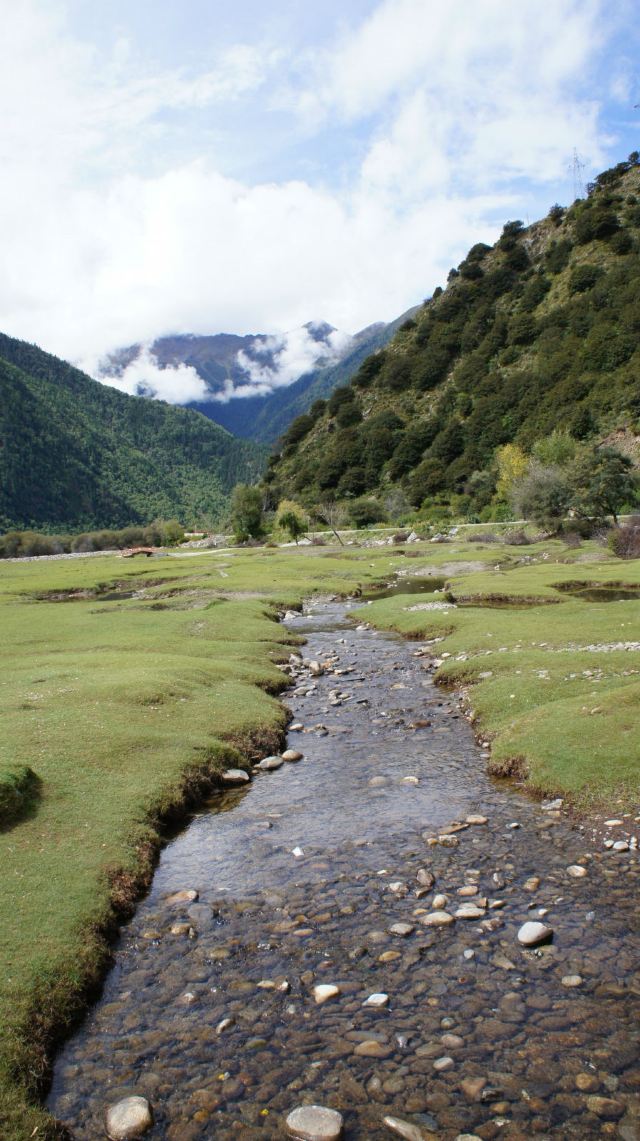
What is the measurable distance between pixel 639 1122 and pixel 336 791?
864 cm

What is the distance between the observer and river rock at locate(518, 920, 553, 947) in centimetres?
877

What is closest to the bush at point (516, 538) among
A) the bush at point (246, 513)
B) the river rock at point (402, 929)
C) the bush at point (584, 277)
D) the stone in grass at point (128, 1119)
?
the bush at point (246, 513)

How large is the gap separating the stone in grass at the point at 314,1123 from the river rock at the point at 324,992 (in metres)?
1.55

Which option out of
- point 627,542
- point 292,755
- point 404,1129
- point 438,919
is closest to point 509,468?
point 627,542

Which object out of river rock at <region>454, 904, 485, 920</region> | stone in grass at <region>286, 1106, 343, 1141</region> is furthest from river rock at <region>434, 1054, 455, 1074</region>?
river rock at <region>454, 904, 485, 920</region>

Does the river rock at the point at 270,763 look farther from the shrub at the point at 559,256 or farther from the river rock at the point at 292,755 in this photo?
the shrub at the point at 559,256

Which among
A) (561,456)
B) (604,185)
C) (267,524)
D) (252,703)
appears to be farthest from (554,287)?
(252,703)

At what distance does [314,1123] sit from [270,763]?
9.94 meters

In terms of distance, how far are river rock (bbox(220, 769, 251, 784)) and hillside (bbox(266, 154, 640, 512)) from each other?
98725 millimetres

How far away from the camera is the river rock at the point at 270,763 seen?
52.7 ft

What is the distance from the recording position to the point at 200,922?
32.2 feet

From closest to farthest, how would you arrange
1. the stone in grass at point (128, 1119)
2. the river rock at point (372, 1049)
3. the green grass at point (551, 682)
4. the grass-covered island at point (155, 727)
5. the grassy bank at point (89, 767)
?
the stone in grass at point (128, 1119), the river rock at point (372, 1049), the grassy bank at point (89, 767), the grass-covered island at point (155, 727), the green grass at point (551, 682)

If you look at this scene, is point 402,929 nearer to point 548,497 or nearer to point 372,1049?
point 372,1049

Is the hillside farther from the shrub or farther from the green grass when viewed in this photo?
the green grass
